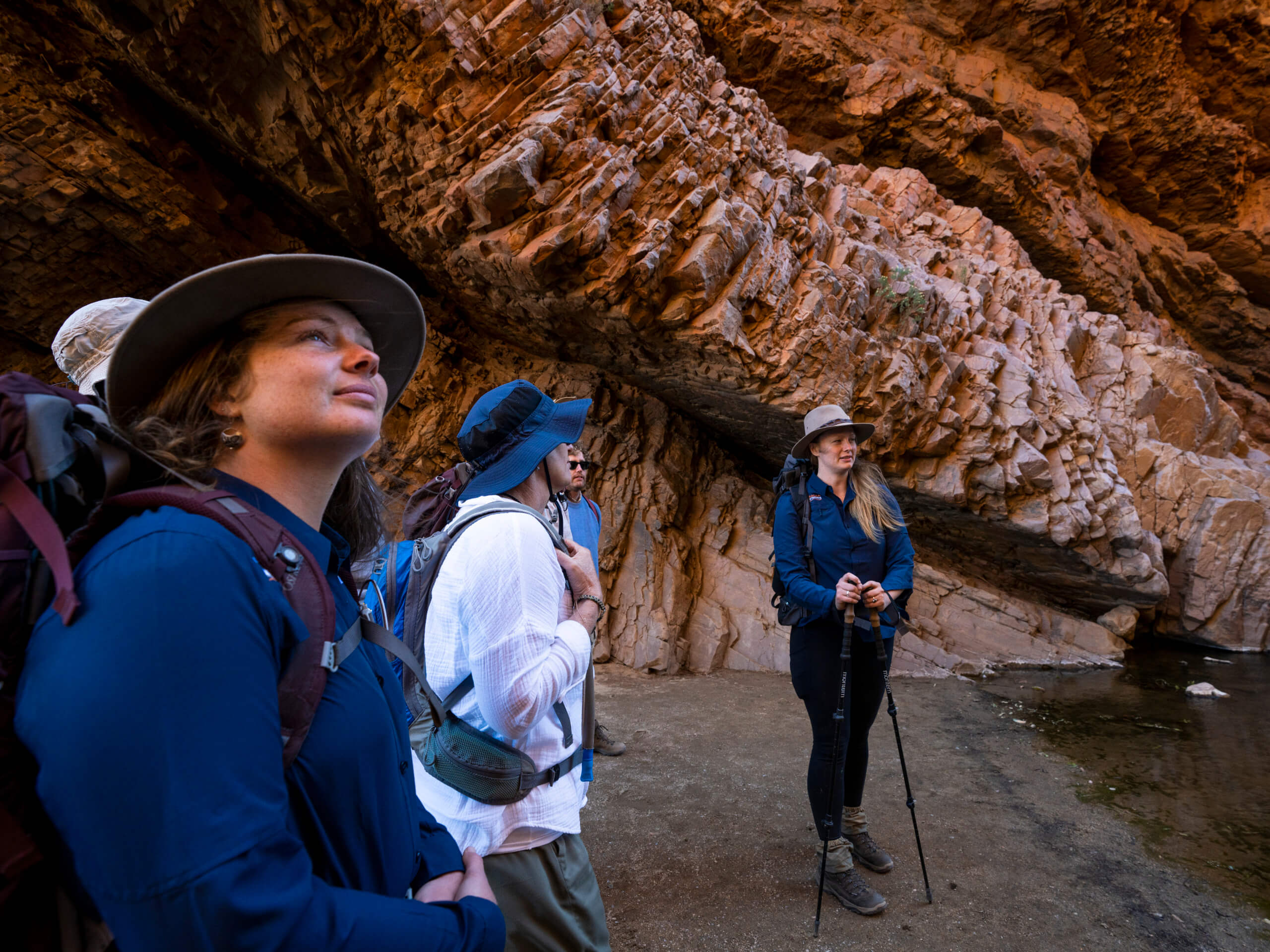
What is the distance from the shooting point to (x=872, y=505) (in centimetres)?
378

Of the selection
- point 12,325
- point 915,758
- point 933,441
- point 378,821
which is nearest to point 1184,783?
point 915,758

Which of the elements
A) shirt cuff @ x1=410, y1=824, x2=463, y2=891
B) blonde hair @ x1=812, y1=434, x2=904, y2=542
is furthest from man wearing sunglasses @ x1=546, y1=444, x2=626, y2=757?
shirt cuff @ x1=410, y1=824, x2=463, y2=891

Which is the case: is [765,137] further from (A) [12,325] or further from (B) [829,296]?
(A) [12,325]

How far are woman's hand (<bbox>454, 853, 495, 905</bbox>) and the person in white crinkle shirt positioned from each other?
1.08ft

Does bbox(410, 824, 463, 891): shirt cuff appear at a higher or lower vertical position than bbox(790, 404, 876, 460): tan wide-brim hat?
lower

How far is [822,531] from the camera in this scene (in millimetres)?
3746

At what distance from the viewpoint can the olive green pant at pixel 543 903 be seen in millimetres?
1686

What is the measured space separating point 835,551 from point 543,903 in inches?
99.2

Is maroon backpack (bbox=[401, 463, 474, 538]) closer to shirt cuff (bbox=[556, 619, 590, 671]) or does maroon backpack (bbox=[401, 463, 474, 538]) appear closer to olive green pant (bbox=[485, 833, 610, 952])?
shirt cuff (bbox=[556, 619, 590, 671])

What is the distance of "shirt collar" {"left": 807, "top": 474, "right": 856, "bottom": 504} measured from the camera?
3830mm

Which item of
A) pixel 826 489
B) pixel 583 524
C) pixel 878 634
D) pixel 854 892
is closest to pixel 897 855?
pixel 854 892

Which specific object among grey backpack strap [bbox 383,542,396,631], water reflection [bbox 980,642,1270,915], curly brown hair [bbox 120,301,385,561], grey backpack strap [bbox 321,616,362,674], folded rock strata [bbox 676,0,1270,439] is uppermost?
folded rock strata [bbox 676,0,1270,439]

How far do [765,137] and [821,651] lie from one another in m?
7.64

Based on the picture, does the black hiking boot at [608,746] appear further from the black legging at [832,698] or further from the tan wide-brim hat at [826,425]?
the tan wide-brim hat at [826,425]
